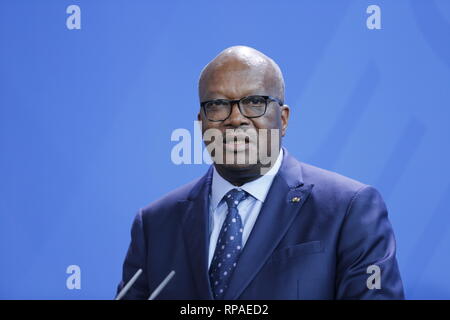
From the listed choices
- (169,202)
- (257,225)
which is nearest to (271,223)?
(257,225)

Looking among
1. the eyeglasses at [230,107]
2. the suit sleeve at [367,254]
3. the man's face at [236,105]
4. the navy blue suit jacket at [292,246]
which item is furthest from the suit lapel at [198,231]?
the suit sleeve at [367,254]

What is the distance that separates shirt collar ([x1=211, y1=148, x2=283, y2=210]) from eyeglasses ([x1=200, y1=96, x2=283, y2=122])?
0.17m

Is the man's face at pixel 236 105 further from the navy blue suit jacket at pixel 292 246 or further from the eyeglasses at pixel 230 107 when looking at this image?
the navy blue suit jacket at pixel 292 246

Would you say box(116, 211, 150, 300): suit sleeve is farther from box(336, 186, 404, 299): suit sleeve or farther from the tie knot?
box(336, 186, 404, 299): suit sleeve

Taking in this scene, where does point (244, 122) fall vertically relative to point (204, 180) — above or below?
above

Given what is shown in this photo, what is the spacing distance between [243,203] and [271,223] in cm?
13

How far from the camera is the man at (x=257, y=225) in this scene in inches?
62.9

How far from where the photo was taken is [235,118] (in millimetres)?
1719

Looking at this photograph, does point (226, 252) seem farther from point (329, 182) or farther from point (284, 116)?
point (284, 116)

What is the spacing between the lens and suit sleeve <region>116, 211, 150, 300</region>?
5.81 feet
